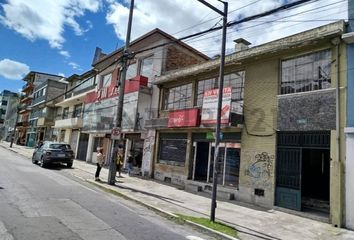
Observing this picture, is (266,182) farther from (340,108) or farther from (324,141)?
(340,108)

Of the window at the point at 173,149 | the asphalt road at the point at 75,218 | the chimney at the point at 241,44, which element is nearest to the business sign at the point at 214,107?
the window at the point at 173,149

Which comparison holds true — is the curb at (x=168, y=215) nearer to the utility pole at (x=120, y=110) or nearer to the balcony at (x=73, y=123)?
the utility pole at (x=120, y=110)

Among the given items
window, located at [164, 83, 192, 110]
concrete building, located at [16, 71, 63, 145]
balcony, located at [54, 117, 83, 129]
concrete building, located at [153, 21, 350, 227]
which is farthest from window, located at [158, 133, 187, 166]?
concrete building, located at [16, 71, 63, 145]

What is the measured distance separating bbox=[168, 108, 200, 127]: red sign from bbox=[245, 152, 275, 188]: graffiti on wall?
3.62 metres

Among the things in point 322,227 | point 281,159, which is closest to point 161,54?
point 281,159

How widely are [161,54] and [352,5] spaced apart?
12407 millimetres

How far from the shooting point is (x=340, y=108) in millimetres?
10695

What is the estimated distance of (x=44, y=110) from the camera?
4784 cm

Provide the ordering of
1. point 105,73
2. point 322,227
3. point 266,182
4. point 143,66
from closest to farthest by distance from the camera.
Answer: point 322,227 < point 266,182 < point 143,66 < point 105,73

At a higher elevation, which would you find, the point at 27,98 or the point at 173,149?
the point at 27,98

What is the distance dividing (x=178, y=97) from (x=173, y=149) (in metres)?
3.07

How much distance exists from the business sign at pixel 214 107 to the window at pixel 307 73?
231 cm

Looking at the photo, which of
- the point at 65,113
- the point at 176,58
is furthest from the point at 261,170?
the point at 65,113

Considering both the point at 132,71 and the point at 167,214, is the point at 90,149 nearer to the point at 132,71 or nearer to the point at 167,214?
the point at 132,71
